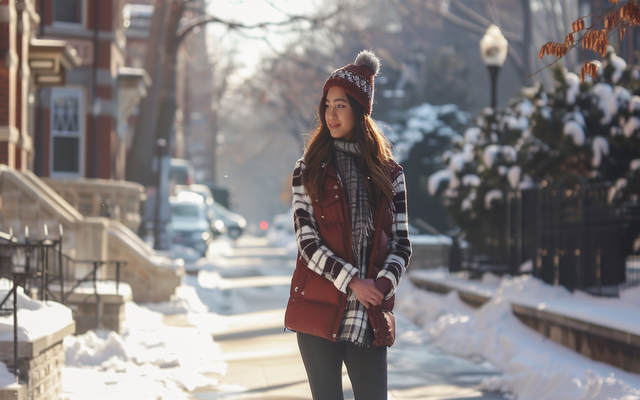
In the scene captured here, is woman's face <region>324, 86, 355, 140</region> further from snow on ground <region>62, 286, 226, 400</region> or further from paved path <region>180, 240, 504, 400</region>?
paved path <region>180, 240, 504, 400</region>

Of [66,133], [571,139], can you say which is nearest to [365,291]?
[571,139]

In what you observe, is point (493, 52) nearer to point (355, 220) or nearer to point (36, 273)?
point (36, 273)

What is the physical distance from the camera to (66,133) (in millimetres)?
20109

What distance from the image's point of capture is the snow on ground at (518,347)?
271 inches

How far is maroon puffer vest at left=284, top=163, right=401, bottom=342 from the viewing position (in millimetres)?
3586

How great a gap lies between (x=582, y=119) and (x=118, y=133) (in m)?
13.7

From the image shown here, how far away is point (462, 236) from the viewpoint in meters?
15.8

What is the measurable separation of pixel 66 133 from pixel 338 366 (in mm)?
17785

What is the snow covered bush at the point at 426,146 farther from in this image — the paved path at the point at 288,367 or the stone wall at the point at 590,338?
the stone wall at the point at 590,338

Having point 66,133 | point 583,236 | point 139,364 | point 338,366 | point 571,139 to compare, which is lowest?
point 139,364

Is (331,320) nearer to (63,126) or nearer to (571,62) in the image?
(63,126)

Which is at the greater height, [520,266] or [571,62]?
[571,62]

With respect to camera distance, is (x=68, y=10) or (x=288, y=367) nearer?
(x=288, y=367)

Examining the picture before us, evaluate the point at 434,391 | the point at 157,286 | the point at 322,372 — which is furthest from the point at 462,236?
the point at 322,372
